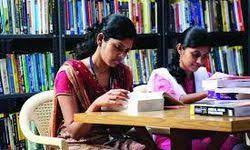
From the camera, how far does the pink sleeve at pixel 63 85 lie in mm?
2029

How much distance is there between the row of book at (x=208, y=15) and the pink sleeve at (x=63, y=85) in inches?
64.2

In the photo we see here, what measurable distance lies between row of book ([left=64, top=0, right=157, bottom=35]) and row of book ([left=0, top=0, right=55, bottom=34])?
12cm

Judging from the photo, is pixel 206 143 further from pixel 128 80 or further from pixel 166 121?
pixel 166 121

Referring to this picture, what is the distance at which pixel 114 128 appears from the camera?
2.14 metres

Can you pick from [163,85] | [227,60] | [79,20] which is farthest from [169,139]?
[227,60]

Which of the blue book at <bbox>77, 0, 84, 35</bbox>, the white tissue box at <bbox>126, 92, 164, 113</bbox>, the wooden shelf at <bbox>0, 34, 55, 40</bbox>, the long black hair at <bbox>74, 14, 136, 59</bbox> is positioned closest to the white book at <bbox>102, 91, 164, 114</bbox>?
the white tissue box at <bbox>126, 92, 164, 113</bbox>

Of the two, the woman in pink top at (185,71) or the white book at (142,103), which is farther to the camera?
the woman in pink top at (185,71)

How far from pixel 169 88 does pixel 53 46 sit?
91 cm

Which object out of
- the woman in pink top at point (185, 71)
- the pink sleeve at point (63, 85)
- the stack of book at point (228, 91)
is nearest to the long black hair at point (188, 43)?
the woman in pink top at point (185, 71)

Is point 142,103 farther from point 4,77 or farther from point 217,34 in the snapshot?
point 217,34

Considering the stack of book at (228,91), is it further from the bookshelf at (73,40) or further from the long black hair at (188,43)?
the bookshelf at (73,40)

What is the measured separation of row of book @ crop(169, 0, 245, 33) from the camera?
11.7 ft

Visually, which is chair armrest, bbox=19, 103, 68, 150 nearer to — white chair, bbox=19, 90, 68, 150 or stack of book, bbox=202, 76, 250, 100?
white chair, bbox=19, 90, 68, 150

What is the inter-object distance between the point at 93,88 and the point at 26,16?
1.00 meters
